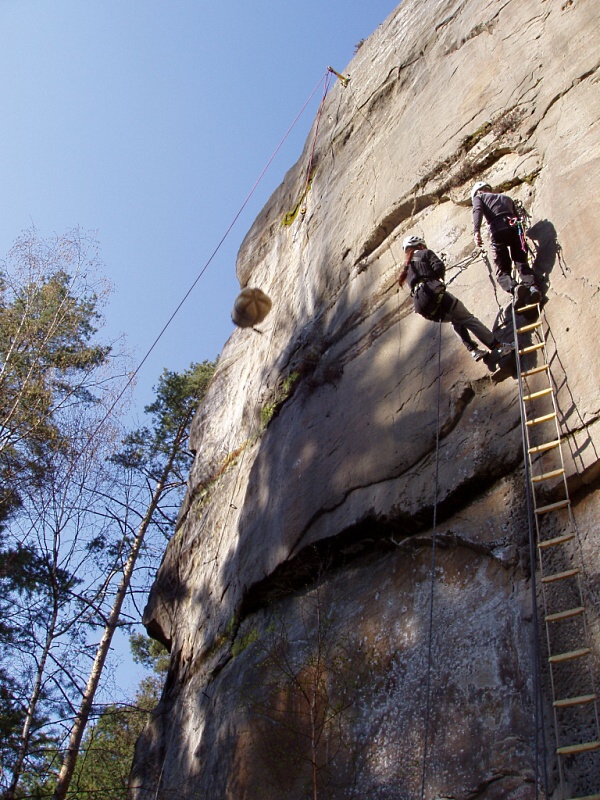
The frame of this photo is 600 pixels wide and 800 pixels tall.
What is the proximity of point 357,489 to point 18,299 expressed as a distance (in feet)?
26.0

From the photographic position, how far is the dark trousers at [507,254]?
652cm

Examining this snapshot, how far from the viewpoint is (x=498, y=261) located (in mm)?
6797

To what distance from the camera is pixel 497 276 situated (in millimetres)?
6867

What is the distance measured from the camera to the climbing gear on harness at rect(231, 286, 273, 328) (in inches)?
432

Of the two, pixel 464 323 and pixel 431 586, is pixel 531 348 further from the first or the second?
pixel 431 586

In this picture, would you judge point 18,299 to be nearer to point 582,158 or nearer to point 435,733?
point 582,158

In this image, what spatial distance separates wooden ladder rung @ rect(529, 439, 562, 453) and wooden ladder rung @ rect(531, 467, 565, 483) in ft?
0.56

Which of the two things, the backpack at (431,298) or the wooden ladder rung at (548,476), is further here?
the backpack at (431,298)

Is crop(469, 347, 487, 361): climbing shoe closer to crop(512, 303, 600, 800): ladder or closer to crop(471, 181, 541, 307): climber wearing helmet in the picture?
crop(512, 303, 600, 800): ladder

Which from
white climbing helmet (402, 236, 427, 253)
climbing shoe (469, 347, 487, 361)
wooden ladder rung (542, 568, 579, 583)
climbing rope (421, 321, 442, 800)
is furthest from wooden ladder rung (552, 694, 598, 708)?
white climbing helmet (402, 236, 427, 253)

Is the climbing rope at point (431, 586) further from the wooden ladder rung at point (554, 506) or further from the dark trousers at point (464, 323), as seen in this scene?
the wooden ladder rung at point (554, 506)

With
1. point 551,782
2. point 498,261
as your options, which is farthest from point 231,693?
point 498,261

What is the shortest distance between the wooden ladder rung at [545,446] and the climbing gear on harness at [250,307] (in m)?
6.18

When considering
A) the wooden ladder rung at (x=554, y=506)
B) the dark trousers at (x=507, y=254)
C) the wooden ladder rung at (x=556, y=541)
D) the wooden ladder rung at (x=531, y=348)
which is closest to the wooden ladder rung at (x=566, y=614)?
the wooden ladder rung at (x=556, y=541)
